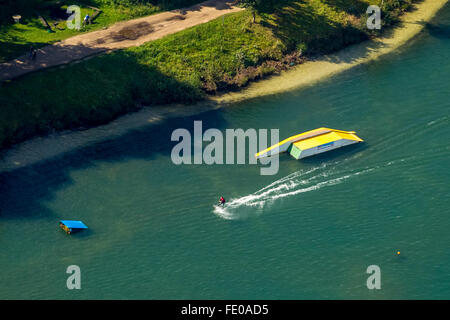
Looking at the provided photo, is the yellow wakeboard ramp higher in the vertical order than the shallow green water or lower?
higher

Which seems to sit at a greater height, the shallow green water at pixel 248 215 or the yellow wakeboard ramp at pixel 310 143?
the yellow wakeboard ramp at pixel 310 143

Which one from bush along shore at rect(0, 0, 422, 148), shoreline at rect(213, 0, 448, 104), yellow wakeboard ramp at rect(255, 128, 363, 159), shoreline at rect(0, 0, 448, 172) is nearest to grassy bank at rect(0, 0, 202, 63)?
bush along shore at rect(0, 0, 422, 148)

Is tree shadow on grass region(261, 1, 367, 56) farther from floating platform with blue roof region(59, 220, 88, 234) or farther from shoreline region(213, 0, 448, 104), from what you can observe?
floating platform with blue roof region(59, 220, 88, 234)

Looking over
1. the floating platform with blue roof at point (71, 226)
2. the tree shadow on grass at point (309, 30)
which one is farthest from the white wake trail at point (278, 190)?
the tree shadow on grass at point (309, 30)

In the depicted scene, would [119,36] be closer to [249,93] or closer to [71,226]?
[249,93]

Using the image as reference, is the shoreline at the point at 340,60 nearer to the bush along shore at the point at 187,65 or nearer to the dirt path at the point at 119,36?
the bush along shore at the point at 187,65
